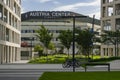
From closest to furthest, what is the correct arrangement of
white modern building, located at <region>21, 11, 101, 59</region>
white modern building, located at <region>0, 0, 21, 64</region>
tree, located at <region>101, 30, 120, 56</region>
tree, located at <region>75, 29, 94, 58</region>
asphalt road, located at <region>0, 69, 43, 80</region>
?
asphalt road, located at <region>0, 69, 43, 80</region>
white modern building, located at <region>0, 0, 21, 64</region>
tree, located at <region>75, 29, 94, 58</region>
tree, located at <region>101, 30, 120, 56</region>
white modern building, located at <region>21, 11, 101, 59</region>

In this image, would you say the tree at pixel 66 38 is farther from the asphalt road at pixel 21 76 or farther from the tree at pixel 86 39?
the asphalt road at pixel 21 76

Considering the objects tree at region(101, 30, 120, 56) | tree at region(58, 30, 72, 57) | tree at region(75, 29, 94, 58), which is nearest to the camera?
tree at region(75, 29, 94, 58)

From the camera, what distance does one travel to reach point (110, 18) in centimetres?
8681

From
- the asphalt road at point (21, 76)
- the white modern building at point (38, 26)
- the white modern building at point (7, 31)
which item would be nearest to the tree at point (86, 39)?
the white modern building at point (7, 31)

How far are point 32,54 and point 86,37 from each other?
3943 cm

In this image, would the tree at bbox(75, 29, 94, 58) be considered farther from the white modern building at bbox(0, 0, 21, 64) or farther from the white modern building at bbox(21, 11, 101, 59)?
the white modern building at bbox(21, 11, 101, 59)

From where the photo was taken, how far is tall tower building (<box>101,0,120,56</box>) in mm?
84562

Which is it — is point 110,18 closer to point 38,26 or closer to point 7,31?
point 7,31

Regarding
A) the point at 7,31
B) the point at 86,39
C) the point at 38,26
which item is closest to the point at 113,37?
the point at 86,39

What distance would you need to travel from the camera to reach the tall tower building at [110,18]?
277ft

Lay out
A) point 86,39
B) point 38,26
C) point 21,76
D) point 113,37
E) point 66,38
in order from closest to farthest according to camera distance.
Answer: point 21,76
point 86,39
point 113,37
point 66,38
point 38,26

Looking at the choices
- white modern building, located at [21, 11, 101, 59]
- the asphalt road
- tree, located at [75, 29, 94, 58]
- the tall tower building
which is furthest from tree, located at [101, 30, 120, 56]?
the asphalt road

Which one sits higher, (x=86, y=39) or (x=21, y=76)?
(x=86, y=39)

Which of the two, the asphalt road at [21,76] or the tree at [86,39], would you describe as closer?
the asphalt road at [21,76]
